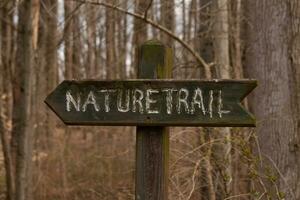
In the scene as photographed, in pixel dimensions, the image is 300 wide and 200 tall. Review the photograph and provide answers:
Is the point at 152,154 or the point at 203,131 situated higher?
the point at 203,131

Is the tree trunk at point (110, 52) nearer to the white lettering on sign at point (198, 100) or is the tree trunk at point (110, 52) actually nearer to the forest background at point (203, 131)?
the forest background at point (203, 131)

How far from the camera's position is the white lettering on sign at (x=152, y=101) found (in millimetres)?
2740

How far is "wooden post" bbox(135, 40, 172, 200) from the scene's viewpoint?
2865mm

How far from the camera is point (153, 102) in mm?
2785

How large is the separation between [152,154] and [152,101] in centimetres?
27

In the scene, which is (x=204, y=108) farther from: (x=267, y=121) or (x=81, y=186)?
(x=81, y=186)

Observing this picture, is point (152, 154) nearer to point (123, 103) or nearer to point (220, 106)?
point (123, 103)

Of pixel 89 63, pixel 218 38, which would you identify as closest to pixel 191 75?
pixel 218 38

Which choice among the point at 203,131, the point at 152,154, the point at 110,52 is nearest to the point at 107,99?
the point at 152,154

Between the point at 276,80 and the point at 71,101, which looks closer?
the point at 71,101

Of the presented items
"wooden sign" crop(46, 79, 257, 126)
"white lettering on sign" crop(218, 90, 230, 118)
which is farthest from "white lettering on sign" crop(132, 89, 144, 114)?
"white lettering on sign" crop(218, 90, 230, 118)

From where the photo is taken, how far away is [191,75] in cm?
743

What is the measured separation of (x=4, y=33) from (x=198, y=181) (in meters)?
6.96

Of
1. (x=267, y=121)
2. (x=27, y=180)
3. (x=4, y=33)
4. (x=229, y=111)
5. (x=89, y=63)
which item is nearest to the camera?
(x=229, y=111)
